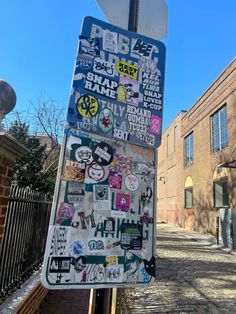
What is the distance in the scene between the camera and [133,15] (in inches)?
92.1

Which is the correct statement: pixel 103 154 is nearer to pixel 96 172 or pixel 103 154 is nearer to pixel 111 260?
pixel 96 172

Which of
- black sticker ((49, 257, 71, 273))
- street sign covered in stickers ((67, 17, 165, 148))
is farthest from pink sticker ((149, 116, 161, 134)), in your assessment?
black sticker ((49, 257, 71, 273))

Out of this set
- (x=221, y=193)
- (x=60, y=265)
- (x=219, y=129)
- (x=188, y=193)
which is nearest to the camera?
(x=60, y=265)

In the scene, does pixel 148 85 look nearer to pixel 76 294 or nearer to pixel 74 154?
pixel 74 154

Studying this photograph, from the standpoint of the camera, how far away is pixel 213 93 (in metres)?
21.3

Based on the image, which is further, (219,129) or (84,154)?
(219,129)

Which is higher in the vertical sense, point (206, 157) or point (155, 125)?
point (206, 157)

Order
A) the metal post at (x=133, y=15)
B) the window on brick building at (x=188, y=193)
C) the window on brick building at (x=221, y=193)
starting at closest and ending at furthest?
the metal post at (x=133, y=15) < the window on brick building at (x=221, y=193) < the window on brick building at (x=188, y=193)

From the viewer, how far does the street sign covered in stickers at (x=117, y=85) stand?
1882 mm

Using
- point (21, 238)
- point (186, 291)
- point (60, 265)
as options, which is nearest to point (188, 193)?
point (186, 291)

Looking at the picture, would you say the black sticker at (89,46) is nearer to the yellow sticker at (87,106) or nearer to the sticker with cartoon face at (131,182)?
the yellow sticker at (87,106)

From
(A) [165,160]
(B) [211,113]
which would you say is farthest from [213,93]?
(A) [165,160]

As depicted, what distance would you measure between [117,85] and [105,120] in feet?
0.84

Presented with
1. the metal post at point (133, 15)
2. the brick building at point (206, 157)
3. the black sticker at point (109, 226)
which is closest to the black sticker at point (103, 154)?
the black sticker at point (109, 226)
